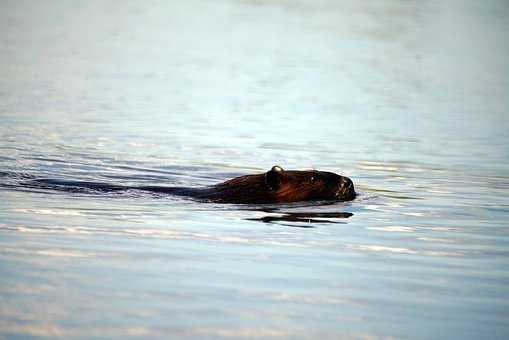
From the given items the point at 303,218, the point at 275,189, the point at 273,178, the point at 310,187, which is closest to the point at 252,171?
the point at 310,187

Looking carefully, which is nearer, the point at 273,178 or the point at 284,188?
the point at 273,178

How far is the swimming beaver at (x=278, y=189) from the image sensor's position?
9.11m

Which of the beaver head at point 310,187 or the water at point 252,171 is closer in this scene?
the water at point 252,171

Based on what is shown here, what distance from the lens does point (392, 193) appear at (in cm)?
1014

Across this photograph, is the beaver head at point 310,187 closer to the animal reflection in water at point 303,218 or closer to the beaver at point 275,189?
the beaver at point 275,189

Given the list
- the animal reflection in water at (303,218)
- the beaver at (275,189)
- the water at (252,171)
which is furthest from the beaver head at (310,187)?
the animal reflection in water at (303,218)

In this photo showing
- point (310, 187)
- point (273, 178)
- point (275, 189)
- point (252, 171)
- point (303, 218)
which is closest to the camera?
point (303, 218)

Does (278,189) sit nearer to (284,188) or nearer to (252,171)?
(284,188)

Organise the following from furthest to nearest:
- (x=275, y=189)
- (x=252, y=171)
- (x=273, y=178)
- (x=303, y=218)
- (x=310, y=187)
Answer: (x=252, y=171) < (x=310, y=187) < (x=275, y=189) < (x=273, y=178) < (x=303, y=218)

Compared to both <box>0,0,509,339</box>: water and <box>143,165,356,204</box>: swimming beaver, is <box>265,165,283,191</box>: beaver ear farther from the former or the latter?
<box>0,0,509,339</box>: water

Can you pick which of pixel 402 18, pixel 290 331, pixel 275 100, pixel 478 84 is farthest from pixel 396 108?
pixel 402 18

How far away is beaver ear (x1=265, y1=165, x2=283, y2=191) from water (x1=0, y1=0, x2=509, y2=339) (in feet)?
0.78

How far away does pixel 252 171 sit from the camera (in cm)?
1141

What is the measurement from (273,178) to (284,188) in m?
0.23
